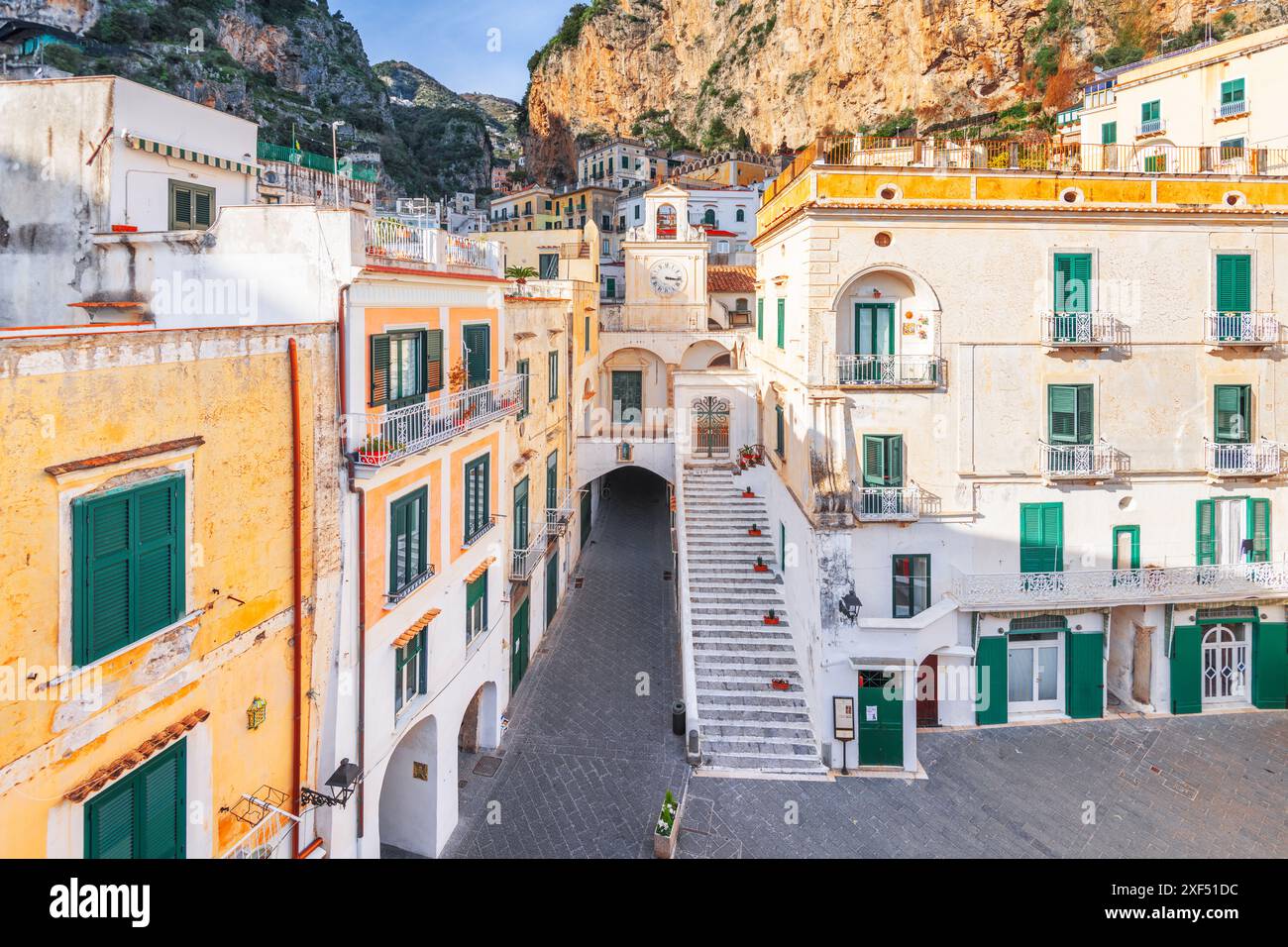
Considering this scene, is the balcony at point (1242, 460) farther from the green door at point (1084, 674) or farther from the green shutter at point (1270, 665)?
the green door at point (1084, 674)

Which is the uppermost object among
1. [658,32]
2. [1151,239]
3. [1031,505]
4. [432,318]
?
[658,32]

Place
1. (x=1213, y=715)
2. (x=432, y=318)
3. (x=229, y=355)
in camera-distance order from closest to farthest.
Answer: (x=229, y=355), (x=432, y=318), (x=1213, y=715)

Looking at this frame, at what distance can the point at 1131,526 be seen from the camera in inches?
780

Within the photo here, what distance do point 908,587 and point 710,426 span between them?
1336 cm

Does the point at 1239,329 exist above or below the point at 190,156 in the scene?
below

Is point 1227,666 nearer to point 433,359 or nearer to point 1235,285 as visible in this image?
point 1235,285

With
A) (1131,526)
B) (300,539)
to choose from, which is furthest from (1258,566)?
(300,539)

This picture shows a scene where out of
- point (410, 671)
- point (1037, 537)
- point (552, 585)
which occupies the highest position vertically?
point (1037, 537)

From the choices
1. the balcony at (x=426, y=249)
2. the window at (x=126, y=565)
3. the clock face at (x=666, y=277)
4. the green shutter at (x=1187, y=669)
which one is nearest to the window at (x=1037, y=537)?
the green shutter at (x=1187, y=669)

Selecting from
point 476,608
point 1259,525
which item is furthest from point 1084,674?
point 476,608

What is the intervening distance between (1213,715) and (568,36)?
347ft

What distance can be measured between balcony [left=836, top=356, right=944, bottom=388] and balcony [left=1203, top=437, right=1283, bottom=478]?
7103 millimetres

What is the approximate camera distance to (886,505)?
19.0 m

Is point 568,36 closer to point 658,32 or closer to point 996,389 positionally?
point 658,32
